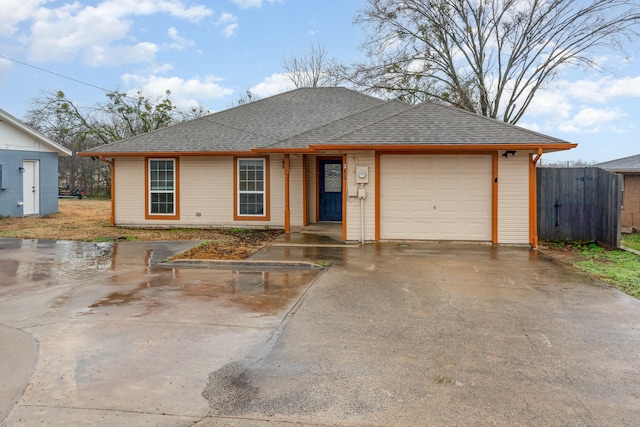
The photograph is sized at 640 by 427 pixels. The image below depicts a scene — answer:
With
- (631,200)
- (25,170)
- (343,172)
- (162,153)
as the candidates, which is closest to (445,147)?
(343,172)

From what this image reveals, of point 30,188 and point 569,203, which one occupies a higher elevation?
point 30,188

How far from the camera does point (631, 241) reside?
14328mm

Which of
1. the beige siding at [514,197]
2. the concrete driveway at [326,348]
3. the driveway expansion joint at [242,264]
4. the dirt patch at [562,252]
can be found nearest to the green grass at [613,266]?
the dirt patch at [562,252]

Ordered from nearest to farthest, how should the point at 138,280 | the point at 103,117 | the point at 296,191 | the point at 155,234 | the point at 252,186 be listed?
the point at 138,280 → the point at 155,234 → the point at 296,191 → the point at 252,186 → the point at 103,117

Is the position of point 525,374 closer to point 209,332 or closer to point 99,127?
point 209,332

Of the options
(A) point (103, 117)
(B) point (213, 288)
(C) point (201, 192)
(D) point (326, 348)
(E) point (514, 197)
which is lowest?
(D) point (326, 348)

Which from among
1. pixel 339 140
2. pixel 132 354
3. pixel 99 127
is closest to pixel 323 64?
pixel 99 127

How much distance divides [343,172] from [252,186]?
400cm

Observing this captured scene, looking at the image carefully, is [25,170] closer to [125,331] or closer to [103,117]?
[103,117]

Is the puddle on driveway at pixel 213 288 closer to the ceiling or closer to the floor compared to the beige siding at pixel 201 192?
closer to the floor

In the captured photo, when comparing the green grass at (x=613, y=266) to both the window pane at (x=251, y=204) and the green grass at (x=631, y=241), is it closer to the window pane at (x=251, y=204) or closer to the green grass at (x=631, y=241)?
the green grass at (x=631, y=241)

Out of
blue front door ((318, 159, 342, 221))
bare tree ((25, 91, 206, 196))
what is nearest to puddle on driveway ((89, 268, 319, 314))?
blue front door ((318, 159, 342, 221))

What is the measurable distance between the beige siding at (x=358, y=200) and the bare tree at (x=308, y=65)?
78.0 feet

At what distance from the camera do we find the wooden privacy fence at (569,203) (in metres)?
11.8
